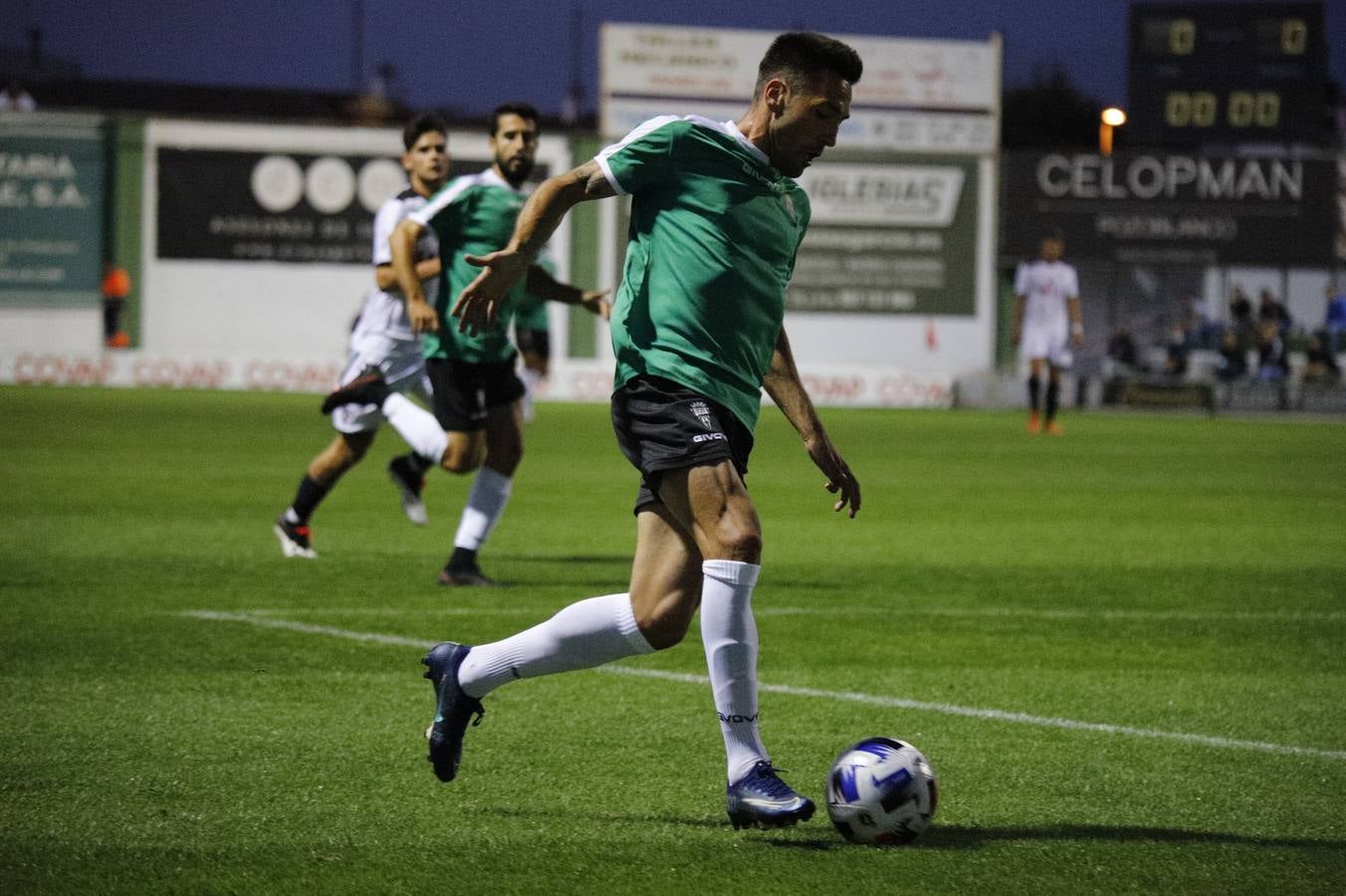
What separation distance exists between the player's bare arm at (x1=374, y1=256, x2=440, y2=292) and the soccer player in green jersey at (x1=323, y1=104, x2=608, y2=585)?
18 centimetres

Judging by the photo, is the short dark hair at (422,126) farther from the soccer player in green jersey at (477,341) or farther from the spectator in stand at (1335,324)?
the spectator in stand at (1335,324)

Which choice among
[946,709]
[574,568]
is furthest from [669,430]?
[574,568]

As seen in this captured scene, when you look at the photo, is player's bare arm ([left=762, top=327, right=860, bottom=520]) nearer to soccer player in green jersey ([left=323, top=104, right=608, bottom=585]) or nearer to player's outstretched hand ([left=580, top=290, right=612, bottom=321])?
player's outstretched hand ([left=580, top=290, right=612, bottom=321])

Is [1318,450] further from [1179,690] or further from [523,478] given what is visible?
[1179,690]

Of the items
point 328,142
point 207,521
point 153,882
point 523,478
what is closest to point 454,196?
point 207,521

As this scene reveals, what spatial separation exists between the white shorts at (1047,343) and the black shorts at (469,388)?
738 inches

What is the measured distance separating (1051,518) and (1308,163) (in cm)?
3364

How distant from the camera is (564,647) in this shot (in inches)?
196

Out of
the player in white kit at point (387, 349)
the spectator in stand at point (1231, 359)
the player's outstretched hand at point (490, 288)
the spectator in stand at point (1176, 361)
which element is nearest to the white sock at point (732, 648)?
the player's outstretched hand at point (490, 288)

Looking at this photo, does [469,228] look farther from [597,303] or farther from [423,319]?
[597,303]

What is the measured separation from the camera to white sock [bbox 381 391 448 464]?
9945mm

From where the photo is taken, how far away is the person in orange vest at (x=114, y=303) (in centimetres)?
4175

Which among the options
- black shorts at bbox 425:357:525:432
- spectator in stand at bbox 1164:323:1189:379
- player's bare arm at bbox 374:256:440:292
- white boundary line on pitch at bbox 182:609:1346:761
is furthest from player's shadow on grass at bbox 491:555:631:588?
spectator in stand at bbox 1164:323:1189:379

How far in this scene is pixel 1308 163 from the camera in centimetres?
4466
